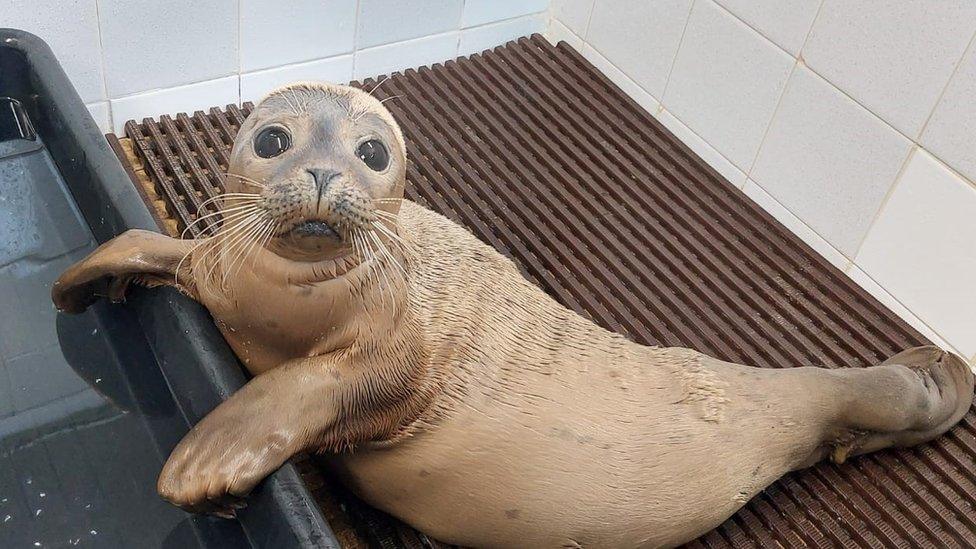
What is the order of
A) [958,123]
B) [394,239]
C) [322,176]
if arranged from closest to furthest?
[322,176]
[394,239]
[958,123]

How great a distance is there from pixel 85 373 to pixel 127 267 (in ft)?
0.88

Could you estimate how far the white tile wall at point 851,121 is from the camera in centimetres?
255

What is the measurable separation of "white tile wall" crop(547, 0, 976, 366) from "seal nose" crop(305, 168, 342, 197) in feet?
5.89

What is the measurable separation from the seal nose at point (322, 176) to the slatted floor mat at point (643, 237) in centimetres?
112

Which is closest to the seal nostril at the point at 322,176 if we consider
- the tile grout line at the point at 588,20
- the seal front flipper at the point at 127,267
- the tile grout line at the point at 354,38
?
the seal front flipper at the point at 127,267

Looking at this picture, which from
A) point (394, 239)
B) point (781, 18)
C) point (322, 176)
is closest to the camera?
point (322, 176)

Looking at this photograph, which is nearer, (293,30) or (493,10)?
(293,30)

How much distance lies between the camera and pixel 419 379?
1711 millimetres

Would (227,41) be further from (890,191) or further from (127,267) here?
(890,191)

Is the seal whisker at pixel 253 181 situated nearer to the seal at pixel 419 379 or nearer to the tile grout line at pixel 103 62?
the seal at pixel 419 379

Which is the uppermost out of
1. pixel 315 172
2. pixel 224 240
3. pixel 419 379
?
pixel 315 172

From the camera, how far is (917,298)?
8.85ft

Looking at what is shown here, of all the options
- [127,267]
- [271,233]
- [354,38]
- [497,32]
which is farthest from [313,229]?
[497,32]

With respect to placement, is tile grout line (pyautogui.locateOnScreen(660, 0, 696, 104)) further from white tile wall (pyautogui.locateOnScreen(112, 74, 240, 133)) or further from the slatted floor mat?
white tile wall (pyautogui.locateOnScreen(112, 74, 240, 133))
